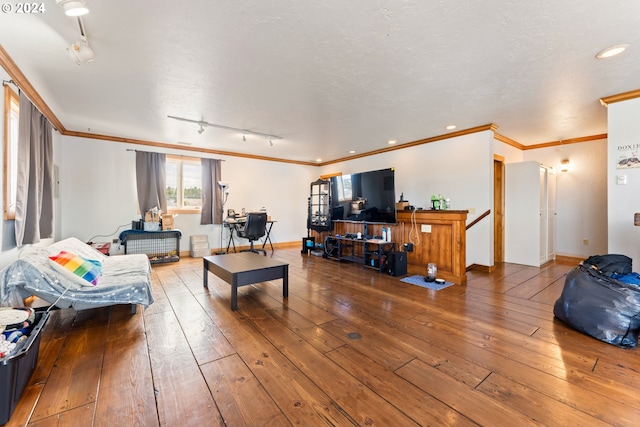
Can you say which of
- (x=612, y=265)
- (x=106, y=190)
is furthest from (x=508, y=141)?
(x=106, y=190)

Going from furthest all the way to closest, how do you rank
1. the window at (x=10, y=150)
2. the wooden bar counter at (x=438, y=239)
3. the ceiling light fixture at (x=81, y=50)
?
the wooden bar counter at (x=438, y=239)
the window at (x=10, y=150)
the ceiling light fixture at (x=81, y=50)

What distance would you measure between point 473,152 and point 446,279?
7.28 feet

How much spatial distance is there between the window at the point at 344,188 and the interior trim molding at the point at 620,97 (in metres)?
3.54

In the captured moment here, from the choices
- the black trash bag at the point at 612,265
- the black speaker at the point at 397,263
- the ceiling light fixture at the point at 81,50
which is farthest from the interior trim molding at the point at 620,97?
the ceiling light fixture at the point at 81,50

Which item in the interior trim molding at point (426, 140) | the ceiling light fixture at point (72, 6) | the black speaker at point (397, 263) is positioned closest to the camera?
the ceiling light fixture at point (72, 6)

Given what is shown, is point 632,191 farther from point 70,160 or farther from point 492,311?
point 70,160

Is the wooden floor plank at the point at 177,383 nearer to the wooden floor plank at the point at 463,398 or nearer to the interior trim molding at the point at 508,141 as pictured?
the wooden floor plank at the point at 463,398

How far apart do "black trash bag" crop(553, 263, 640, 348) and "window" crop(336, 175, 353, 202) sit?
3.37 metres

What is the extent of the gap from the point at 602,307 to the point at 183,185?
266 inches

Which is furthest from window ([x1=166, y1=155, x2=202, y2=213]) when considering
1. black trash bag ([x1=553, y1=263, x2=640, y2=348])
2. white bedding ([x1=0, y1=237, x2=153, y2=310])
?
black trash bag ([x1=553, y1=263, x2=640, y2=348])

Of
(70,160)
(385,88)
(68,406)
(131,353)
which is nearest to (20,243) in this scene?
(131,353)

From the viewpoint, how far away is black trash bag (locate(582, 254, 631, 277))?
2504 millimetres

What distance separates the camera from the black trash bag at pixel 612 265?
8.21 ft

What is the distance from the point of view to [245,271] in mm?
2779
